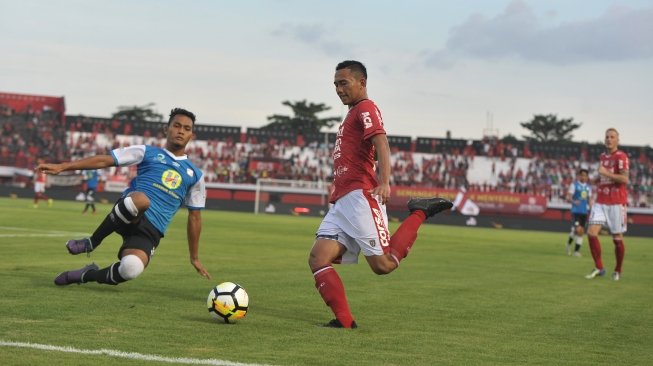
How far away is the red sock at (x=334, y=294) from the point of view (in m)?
8.12

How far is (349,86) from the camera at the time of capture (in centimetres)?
833

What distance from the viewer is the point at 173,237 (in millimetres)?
23750

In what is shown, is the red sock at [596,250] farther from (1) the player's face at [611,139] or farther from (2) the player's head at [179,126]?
(2) the player's head at [179,126]

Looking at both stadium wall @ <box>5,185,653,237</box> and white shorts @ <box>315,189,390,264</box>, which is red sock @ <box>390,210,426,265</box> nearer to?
white shorts @ <box>315,189,390,264</box>

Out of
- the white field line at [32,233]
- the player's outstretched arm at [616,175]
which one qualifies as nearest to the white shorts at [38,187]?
the white field line at [32,233]

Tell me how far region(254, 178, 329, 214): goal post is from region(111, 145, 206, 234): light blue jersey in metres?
48.0

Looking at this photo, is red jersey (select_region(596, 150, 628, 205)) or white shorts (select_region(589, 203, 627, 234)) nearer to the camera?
red jersey (select_region(596, 150, 628, 205))

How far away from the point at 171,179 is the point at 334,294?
8.35 ft

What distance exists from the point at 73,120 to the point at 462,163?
102 ft

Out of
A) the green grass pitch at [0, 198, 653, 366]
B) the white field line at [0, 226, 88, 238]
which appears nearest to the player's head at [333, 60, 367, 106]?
the green grass pitch at [0, 198, 653, 366]

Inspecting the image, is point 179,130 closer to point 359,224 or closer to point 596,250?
point 359,224

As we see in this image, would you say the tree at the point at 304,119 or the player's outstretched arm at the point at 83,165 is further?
the tree at the point at 304,119

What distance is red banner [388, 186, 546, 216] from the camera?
56.2m

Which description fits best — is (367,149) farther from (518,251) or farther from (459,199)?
(459,199)
